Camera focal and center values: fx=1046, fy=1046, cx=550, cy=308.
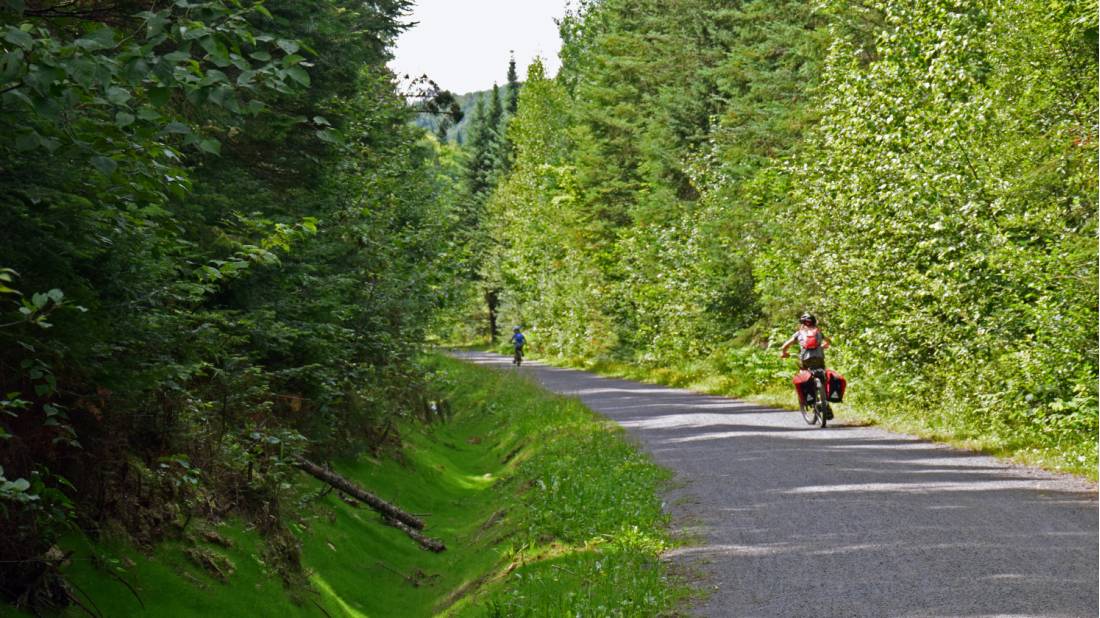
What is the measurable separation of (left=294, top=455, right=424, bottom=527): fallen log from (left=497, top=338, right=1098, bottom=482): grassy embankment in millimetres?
7873

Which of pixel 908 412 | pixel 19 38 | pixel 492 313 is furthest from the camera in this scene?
pixel 492 313

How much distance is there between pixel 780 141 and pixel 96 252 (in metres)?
26.6

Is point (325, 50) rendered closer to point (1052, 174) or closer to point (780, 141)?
point (1052, 174)

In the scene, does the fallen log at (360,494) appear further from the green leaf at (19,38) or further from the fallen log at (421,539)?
the green leaf at (19,38)

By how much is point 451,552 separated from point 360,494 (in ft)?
4.42

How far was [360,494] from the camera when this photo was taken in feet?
42.8

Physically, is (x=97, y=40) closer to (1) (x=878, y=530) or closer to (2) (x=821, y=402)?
(1) (x=878, y=530)

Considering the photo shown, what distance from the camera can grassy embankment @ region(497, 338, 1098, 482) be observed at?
13156 millimetres

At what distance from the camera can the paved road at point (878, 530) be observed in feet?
22.2

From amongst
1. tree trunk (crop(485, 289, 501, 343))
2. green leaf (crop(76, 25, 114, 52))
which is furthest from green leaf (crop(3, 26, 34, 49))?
tree trunk (crop(485, 289, 501, 343))

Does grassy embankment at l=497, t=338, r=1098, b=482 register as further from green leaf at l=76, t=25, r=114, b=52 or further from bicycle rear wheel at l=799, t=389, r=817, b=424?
green leaf at l=76, t=25, r=114, b=52

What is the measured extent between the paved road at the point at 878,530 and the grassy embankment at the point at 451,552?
0.57m

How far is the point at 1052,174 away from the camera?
13492 millimetres

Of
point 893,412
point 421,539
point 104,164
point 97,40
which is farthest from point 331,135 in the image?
point 893,412
